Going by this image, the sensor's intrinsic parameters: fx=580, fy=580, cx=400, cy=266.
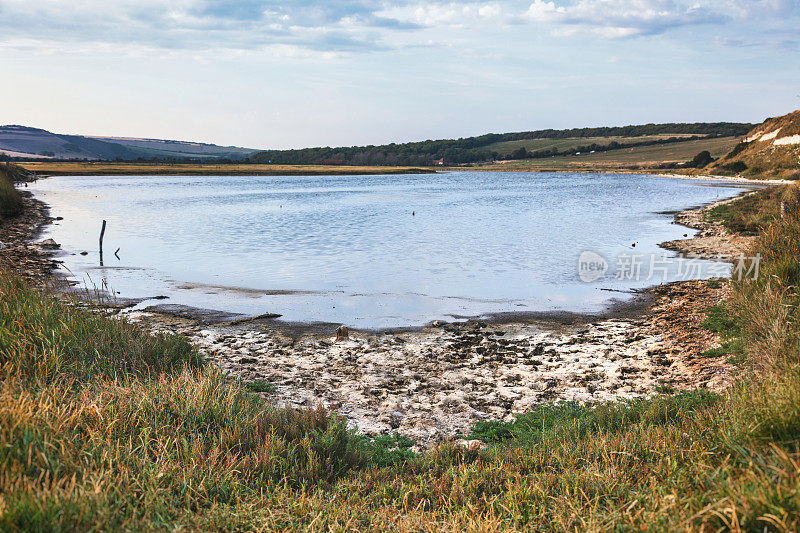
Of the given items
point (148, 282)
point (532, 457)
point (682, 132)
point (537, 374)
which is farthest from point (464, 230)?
point (682, 132)

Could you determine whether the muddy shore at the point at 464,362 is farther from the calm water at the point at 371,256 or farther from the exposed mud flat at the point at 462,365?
the calm water at the point at 371,256

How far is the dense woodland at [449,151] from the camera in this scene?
535 feet

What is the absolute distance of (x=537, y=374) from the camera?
9.11 meters

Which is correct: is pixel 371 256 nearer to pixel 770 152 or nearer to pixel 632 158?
pixel 770 152

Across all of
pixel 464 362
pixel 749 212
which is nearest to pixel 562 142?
pixel 749 212

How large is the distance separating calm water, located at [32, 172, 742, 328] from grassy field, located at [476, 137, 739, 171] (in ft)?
280

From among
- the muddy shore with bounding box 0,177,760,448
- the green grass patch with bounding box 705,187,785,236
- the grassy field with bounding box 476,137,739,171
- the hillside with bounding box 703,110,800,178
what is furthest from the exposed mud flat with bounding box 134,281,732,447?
the grassy field with bounding box 476,137,739,171

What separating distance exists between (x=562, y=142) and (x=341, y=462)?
190795 mm

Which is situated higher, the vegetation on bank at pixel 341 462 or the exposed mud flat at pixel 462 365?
the vegetation on bank at pixel 341 462

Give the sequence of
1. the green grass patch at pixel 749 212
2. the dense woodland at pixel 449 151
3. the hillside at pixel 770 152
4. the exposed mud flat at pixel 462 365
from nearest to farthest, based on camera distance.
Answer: the exposed mud flat at pixel 462 365, the green grass patch at pixel 749 212, the hillside at pixel 770 152, the dense woodland at pixel 449 151

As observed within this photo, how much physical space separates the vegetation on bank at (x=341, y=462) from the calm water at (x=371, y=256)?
18.3ft

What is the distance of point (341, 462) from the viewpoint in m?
5.25

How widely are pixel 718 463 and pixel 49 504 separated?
4.17 meters


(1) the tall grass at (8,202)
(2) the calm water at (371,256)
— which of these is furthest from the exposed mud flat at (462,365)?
(1) the tall grass at (8,202)
